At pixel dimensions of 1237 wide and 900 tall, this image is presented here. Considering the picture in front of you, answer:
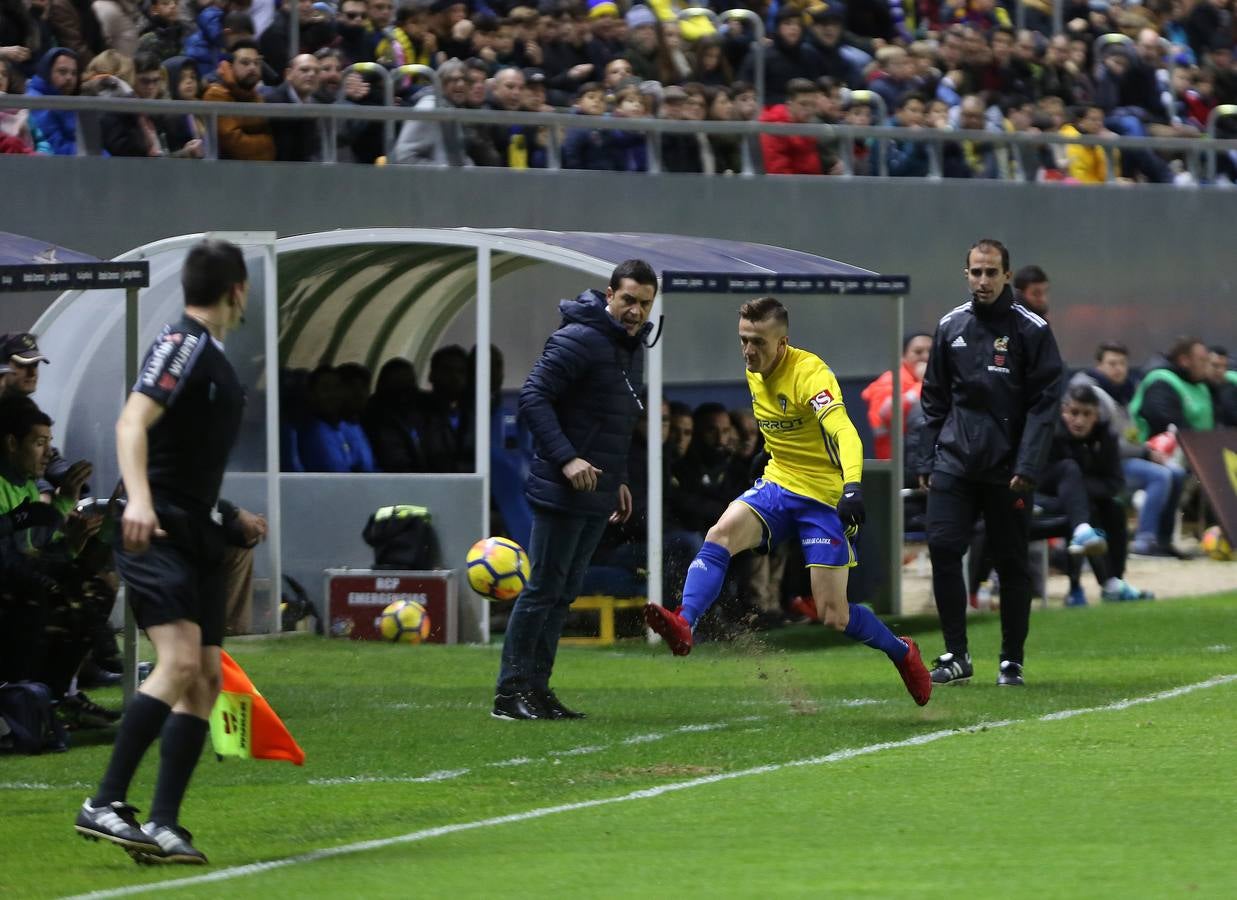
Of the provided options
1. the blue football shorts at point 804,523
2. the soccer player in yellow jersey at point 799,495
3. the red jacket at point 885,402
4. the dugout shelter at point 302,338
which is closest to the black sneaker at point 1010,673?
the soccer player in yellow jersey at point 799,495

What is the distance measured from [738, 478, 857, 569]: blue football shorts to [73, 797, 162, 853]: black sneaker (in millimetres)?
4163

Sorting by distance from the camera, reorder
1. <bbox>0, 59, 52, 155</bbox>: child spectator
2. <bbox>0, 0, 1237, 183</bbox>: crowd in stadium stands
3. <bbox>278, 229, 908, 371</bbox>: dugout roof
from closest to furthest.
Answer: <bbox>278, 229, 908, 371</bbox>: dugout roof < <bbox>0, 59, 52, 155</bbox>: child spectator < <bbox>0, 0, 1237, 183</bbox>: crowd in stadium stands

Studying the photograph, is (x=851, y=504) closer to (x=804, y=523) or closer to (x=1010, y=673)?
(x=804, y=523)

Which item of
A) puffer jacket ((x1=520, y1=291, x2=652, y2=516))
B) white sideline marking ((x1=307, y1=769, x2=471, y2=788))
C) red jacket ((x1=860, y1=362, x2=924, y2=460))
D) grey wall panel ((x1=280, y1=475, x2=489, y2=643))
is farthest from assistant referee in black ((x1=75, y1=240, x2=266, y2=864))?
red jacket ((x1=860, y1=362, x2=924, y2=460))

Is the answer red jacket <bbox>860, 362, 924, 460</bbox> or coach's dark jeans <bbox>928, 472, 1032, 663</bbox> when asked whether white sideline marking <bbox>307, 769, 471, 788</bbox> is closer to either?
coach's dark jeans <bbox>928, 472, 1032, 663</bbox>

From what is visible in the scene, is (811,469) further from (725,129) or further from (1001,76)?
(1001,76)

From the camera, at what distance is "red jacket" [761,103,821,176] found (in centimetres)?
1981

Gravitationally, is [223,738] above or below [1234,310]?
below

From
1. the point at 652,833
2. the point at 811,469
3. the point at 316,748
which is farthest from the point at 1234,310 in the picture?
the point at 652,833

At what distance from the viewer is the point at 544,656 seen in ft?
34.0

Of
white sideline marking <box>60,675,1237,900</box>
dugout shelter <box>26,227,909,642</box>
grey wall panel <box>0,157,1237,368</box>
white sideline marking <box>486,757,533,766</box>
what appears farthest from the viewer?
grey wall panel <box>0,157,1237,368</box>

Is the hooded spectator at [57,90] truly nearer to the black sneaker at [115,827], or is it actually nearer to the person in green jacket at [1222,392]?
A: the person in green jacket at [1222,392]

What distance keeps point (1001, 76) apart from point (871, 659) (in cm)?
1106

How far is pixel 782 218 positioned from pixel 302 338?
538 centimetres
